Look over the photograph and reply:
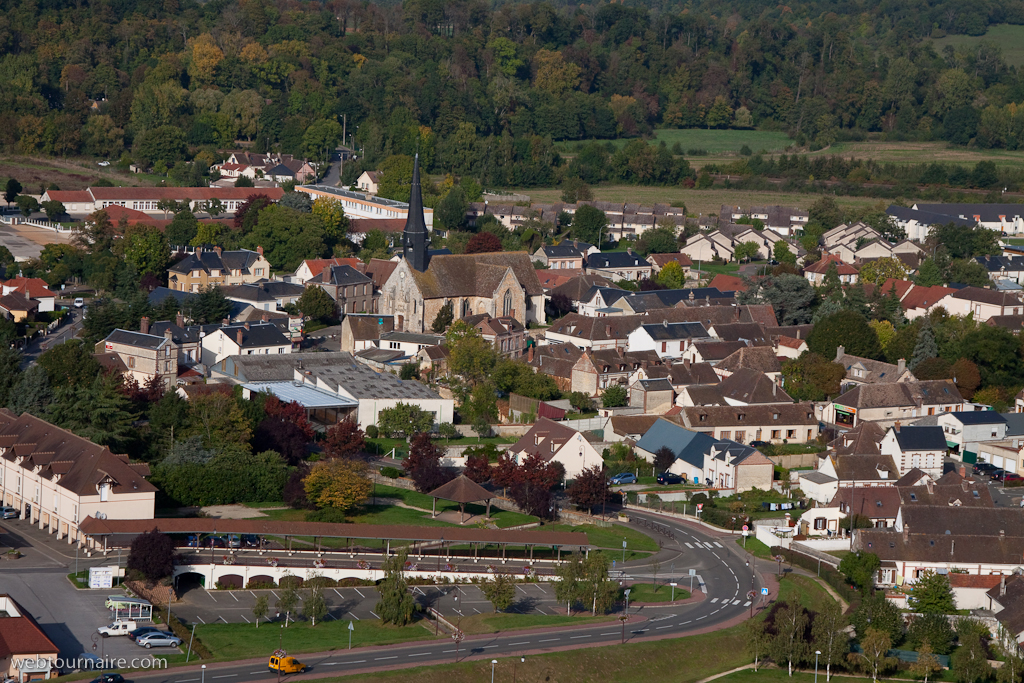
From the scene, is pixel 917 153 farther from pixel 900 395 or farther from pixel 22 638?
pixel 22 638

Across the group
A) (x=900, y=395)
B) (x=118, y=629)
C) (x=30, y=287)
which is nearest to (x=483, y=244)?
(x=30, y=287)

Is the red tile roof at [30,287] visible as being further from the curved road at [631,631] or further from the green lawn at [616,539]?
the curved road at [631,631]

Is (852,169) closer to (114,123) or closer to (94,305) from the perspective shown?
(114,123)

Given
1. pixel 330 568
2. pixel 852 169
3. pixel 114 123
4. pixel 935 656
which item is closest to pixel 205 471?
pixel 330 568

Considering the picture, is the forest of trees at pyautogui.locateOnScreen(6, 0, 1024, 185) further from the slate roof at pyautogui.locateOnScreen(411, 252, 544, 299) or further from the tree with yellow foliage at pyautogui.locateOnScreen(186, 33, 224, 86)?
the slate roof at pyautogui.locateOnScreen(411, 252, 544, 299)

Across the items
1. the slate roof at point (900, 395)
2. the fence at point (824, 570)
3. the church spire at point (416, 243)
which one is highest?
the church spire at point (416, 243)

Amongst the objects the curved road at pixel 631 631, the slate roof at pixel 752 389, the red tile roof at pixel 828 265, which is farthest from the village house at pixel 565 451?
the red tile roof at pixel 828 265
